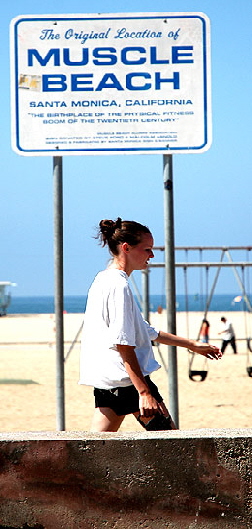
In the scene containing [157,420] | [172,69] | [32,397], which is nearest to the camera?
[157,420]

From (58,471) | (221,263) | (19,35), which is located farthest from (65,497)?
(221,263)

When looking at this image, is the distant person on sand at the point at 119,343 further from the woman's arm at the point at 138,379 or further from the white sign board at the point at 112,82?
the white sign board at the point at 112,82

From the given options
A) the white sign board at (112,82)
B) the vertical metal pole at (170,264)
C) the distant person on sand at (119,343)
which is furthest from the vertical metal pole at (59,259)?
the distant person on sand at (119,343)

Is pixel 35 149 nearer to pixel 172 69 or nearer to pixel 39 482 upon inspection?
pixel 172 69

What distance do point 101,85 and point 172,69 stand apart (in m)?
0.49

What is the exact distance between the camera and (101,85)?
5918 mm

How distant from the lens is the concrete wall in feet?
10.6

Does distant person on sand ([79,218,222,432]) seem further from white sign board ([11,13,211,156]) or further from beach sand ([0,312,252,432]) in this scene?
beach sand ([0,312,252,432])

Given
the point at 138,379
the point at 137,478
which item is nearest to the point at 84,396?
the point at 138,379

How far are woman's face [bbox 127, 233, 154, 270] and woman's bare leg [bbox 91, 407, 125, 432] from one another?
612 mm

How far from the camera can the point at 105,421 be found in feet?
12.0

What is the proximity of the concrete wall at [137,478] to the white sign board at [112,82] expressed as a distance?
303 cm

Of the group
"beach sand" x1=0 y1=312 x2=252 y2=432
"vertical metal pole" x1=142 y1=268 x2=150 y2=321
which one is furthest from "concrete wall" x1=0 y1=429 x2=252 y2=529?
"vertical metal pole" x1=142 y1=268 x2=150 y2=321

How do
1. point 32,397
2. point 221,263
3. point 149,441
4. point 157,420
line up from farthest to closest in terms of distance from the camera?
point 221,263 < point 32,397 < point 157,420 < point 149,441
